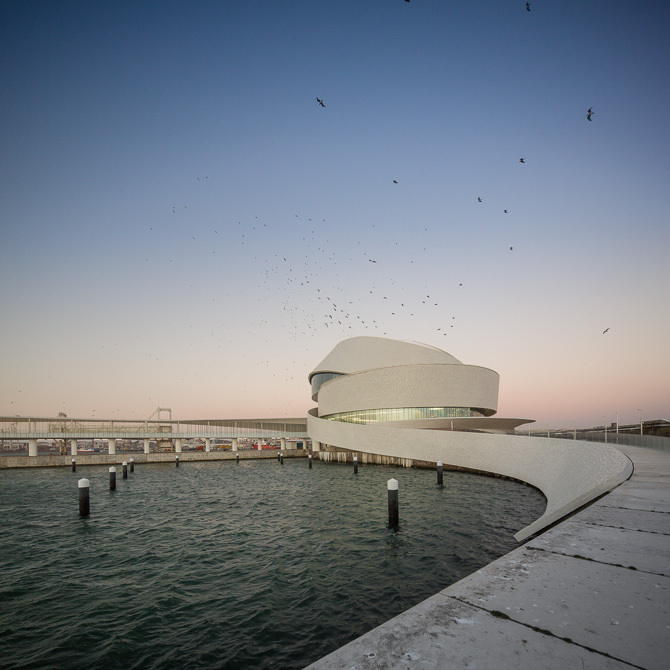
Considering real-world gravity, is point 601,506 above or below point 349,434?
above

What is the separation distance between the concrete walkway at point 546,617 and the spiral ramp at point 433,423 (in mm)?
4154

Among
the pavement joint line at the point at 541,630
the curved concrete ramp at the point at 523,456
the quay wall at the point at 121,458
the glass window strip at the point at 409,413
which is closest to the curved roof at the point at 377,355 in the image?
the glass window strip at the point at 409,413

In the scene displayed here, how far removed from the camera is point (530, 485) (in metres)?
21.7

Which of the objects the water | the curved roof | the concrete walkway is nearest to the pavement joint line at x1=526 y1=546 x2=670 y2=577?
the concrete walkway

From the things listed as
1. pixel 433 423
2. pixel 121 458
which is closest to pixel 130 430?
pixel 121 458

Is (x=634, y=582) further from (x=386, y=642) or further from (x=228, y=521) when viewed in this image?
(x=228, y=521)

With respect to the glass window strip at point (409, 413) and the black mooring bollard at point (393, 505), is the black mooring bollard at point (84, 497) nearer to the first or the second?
the black mooring bollard at point (393, 505)

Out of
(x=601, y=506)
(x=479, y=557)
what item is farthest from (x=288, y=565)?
(x=601, y=506)

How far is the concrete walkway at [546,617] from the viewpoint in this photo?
2.34 m

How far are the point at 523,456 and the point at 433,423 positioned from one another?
17.3 meters

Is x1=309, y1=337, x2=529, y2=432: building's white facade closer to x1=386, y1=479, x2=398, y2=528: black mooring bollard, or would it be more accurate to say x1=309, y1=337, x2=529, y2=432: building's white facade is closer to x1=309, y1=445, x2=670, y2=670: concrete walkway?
x1=386, y1=479, x2=398, y2=528: black mooring bollard

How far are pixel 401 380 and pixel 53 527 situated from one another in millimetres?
36378

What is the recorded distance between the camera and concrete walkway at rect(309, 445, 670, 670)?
2.34m

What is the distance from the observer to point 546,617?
2807mm
